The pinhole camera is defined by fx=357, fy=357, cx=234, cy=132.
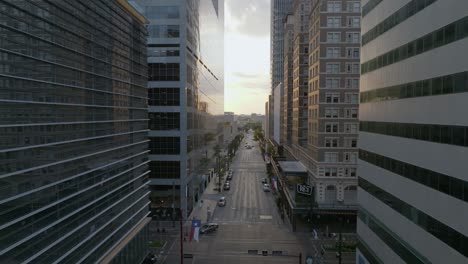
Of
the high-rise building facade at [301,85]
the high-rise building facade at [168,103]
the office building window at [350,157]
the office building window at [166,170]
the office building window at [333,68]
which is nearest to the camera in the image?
the office building window at [350,157]

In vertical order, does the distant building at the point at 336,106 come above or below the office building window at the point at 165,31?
below

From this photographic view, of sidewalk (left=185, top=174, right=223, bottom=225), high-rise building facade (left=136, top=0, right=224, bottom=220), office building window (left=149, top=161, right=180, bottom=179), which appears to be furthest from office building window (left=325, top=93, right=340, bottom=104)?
sidewalk (left=185, top=174, right=223, bottom=225)

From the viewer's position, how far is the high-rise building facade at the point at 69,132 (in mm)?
20438

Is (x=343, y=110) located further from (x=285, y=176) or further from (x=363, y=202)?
(x=363, y=202)

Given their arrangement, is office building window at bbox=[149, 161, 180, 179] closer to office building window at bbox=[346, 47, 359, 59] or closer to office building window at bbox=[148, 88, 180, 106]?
office building window at bbox=[148, 88, 180, 106]

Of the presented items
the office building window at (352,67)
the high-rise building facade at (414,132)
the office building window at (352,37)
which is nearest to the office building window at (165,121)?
the office building window at (352,67)

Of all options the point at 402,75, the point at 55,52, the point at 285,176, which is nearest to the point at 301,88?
the point at 285,176

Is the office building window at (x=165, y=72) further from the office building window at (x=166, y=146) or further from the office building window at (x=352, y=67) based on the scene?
the office building window at (x=352, y=67)

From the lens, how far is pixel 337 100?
59594mm

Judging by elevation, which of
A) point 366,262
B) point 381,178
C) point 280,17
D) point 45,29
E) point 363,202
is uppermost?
point 280,17

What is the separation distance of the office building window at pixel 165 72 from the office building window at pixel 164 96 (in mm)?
1901

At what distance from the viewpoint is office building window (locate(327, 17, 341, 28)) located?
59.4m

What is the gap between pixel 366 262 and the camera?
121 feet

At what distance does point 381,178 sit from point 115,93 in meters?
26.7
